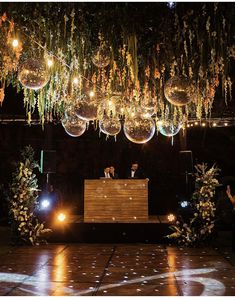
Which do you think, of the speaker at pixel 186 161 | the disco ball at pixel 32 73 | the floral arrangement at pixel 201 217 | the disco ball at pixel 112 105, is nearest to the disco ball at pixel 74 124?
the disco ball at pixel 112 105

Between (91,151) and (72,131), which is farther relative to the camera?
(91,151)

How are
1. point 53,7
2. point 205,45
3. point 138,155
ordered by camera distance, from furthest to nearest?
1. point 138,155
2. point 205,45
3. point 53,7

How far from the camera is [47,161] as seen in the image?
1020cm

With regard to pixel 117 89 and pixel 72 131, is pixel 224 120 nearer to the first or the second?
pixel 117 89

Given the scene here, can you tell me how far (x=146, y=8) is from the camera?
3754mm

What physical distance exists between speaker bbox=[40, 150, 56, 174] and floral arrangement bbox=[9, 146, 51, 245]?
1727mm

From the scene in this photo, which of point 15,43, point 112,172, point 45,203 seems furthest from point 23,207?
point 15,43

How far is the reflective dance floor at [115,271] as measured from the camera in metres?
4.70

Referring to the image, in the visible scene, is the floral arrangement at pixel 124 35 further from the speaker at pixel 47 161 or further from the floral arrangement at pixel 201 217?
the speaker at pixel 47 161

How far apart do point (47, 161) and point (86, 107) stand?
520 cm

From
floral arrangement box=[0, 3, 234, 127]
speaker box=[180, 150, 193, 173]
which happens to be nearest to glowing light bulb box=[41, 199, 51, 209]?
speaker box=[180, 150, 193, 173]

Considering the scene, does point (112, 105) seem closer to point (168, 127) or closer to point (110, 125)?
point (110, 125)

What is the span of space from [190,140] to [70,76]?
7.81 metres

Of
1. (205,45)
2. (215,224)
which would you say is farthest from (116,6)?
(215,224)
